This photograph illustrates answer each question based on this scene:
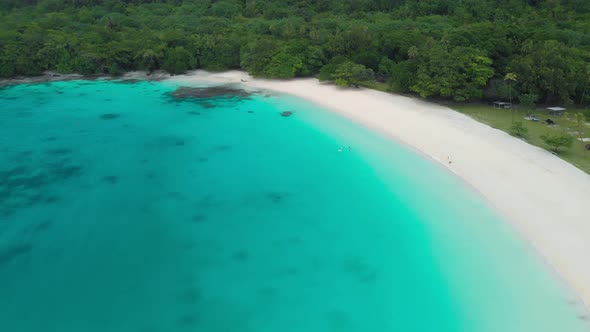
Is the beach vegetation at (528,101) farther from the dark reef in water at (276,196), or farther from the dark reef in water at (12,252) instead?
the dark reef in water at (12,252)

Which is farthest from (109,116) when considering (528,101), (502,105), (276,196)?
(528,101)

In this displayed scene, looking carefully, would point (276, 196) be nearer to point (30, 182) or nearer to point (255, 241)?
point (255, 241)

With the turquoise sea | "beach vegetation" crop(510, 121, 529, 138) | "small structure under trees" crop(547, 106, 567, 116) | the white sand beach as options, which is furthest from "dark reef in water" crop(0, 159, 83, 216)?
"small structure under trees" crop(547, 106, 567, 116)

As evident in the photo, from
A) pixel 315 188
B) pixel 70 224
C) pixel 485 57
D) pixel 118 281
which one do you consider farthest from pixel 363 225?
pixel 485 57

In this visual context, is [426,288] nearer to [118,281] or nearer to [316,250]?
[316,250]

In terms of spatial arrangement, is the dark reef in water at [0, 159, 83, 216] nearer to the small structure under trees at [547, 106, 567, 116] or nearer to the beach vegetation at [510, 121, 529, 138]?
the beach vegetation at [510, 121, 529, 138]

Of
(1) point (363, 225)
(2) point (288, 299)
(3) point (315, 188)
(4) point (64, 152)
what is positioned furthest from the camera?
(4) point (64, 152)
